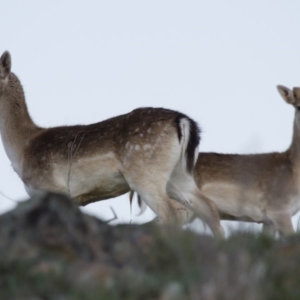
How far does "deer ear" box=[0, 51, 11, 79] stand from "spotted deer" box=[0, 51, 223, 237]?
2.56 ft

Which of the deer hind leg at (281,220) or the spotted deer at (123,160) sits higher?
the spotted deer at (123,160)

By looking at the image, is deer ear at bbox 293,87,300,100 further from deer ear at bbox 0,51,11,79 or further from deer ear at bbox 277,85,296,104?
deer ear at bbox 0,51,11,79

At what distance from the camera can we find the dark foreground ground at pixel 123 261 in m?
2.61

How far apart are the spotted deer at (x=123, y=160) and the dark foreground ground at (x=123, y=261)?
4378 mm

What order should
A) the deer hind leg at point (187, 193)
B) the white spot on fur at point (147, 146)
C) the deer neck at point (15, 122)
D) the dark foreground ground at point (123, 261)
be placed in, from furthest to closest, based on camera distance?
the deer neck at point (15, 122) < the deer hind leg at point (187, 193) < the white spot on fur at point (147, 146) < the dark foreground ground at point (123, 261)

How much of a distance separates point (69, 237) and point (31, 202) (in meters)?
0.22

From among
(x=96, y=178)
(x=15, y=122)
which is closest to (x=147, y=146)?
(x=96, y=178)

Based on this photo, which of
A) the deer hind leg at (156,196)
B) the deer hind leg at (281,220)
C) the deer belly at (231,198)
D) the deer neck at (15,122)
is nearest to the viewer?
the deer hind leg at (156,196)

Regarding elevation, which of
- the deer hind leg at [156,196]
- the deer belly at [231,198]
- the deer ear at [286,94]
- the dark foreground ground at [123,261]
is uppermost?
the dark foreground ground at [123,261]

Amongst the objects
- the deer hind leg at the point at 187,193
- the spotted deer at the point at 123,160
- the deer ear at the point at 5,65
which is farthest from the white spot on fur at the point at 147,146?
the deer ear at the point at 5,65

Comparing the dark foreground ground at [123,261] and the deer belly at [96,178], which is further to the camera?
the deer belly at [96,178]

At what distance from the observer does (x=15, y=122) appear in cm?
864

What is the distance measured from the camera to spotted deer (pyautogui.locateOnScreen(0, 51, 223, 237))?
7.79 metres

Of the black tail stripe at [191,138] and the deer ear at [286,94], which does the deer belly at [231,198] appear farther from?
the black tail stripe at [191,138]
